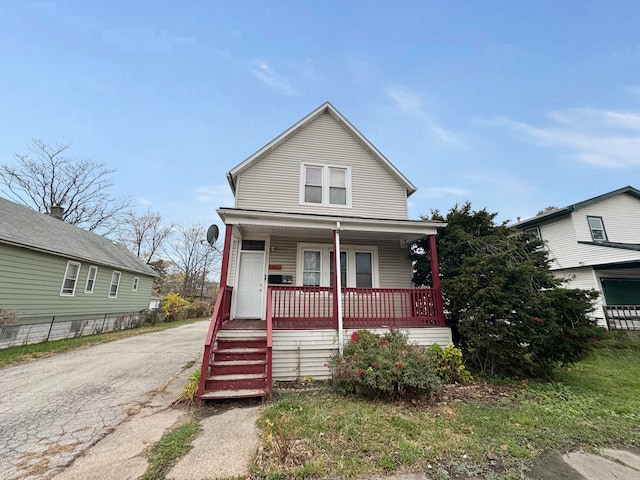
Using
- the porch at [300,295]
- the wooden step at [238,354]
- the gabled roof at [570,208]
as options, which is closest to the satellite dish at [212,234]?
the porch at [300,295]

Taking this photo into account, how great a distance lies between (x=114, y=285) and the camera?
1577cm

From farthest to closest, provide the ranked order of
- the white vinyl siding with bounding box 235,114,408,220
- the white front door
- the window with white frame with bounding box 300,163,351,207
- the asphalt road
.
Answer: the window with white frame with bounding box 300,163,351,207 < the white vinyl siding with bounding box 235,114,408,220 < the white front door < the asphalt road

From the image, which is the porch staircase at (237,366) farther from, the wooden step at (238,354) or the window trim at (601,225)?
the window trim at (601,225)

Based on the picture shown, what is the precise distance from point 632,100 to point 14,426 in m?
25.0

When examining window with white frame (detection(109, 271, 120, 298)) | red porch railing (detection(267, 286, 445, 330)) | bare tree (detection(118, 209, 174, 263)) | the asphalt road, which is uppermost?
bare tree (detection(118, 209, 174, 263))

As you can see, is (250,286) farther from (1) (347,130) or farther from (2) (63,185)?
(2) (63,185)

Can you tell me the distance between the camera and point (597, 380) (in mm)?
6078

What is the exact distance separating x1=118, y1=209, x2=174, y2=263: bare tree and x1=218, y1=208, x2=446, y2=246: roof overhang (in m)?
30.4

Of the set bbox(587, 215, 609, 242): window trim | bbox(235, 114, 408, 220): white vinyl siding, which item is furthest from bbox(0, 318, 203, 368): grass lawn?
bbox(587, 215, 609, 242): window trim

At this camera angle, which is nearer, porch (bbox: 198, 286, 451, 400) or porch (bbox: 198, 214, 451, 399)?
porch (bbox: 198, 286, 451, 400)

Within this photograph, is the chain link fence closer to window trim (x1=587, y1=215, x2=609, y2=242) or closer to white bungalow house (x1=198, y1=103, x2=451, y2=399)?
white bungalow house (x1=198, y1=103, x2=451, y2=399)

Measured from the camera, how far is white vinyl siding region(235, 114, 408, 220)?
852cm

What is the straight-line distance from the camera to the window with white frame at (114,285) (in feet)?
50.6

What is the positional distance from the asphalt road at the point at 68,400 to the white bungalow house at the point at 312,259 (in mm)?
1685
